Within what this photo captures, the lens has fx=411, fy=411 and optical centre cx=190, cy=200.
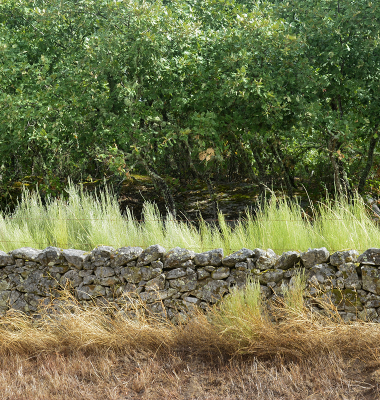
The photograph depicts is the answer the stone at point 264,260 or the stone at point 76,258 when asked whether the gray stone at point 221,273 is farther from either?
the stone at point 76,258

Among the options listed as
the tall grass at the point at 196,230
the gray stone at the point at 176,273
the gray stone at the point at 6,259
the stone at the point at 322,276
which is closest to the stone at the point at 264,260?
the stone at the point at 322,276

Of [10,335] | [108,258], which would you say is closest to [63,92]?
[108,258]

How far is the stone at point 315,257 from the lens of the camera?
3781 millimetres

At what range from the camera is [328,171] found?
907cm

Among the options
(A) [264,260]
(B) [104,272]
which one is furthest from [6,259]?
(A) [264,260]

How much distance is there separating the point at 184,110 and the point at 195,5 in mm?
2220

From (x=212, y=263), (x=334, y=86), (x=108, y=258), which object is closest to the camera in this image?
(x=212, y=263)

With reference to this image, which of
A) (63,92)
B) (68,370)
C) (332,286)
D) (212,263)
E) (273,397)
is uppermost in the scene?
(63,92)

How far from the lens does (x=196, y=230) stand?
5238 millimetres

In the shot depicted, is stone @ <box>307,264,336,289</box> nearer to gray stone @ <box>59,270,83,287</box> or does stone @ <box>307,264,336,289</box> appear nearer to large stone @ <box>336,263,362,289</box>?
large stone @ <box>336,263,362,289</box>

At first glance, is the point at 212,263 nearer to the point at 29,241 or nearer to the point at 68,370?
the point at 68,370

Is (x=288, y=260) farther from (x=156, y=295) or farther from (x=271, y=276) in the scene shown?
(x=156, y=295)

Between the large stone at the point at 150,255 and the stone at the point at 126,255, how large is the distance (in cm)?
5

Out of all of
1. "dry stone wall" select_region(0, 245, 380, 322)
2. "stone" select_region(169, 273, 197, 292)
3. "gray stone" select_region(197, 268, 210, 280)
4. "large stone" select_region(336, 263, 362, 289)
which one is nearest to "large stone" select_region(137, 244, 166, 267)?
"dry stone wall" select_region(0, 245, 380, 322)
